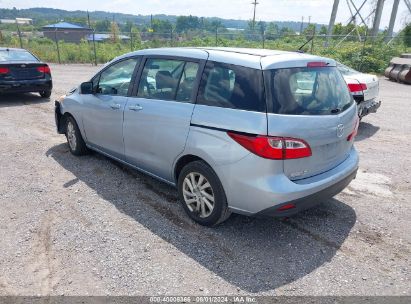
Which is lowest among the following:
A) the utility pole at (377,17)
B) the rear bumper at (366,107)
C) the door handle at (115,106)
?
the rear bumper at (366,107)

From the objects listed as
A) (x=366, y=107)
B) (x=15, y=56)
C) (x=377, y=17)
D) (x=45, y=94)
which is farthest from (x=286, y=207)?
(x=377, y=17)

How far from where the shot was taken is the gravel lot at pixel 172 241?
9.91ft

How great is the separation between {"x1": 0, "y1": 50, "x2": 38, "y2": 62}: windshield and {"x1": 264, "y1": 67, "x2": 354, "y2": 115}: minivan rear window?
9293 mm

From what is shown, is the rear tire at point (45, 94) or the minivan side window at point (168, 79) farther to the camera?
the rear tire at point (45, 94)

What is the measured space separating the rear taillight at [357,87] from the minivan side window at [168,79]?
4477mm

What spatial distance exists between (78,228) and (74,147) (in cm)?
237

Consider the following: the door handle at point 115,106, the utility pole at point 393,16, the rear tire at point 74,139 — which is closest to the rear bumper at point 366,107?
the door handle at point 115,106

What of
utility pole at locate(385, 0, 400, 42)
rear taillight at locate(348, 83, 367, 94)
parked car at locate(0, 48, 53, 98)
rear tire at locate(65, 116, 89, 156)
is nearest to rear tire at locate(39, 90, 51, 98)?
parked car at locate(0, 48, 53, 98)

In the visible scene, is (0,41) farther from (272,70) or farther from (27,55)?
(272,70)

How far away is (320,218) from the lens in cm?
407

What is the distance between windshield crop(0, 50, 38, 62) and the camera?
10125 millimetres

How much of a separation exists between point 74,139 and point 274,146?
12.6ft

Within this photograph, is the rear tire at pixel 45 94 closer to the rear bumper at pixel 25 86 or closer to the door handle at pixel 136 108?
the rear bumper at pixel 25 86

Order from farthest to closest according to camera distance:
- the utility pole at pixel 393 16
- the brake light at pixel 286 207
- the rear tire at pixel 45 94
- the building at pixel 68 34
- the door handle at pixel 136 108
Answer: the utility pole at pixel 393 16 → the building at pixel 68 34 → the rear tire at pixel 45 94 → the door handle at pixel 136 108 → the brake light at pixel 286 207
